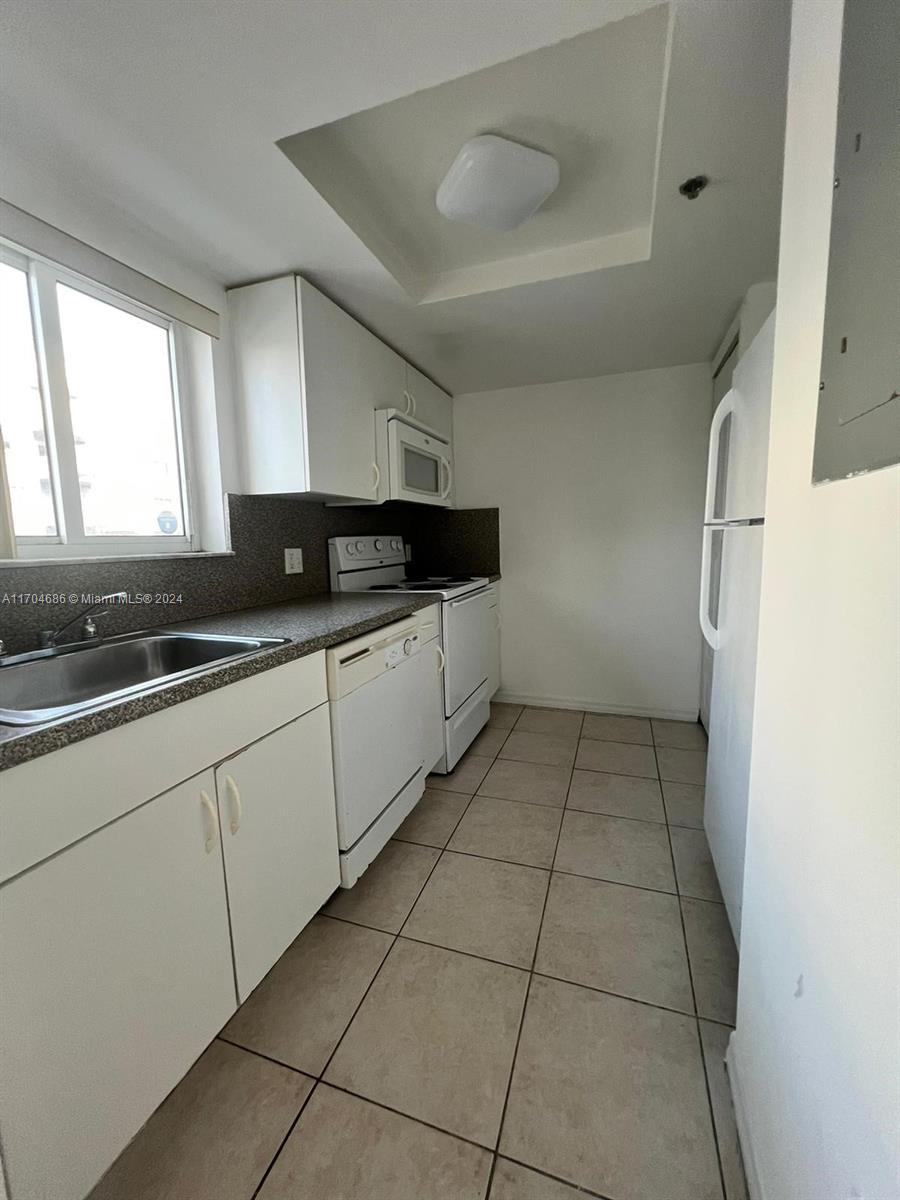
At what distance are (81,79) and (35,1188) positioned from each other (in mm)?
1972

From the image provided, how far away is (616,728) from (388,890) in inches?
69.5

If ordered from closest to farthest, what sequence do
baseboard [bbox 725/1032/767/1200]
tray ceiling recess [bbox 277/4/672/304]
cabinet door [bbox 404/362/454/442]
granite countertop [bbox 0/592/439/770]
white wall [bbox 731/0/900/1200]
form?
white wall [bbox 731/0/900/1200] → granite countertop [bbox 0/592/439/770] → baseboard [bbox 725/1032/767/1200] → tray ceiling recess [bbox 277/4/672/304] → cabinet door [bbox 404/362/454/442]

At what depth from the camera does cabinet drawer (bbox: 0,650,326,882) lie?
26.0 inches

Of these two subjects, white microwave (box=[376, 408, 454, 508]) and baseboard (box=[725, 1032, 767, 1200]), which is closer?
baseboard (box=[725, 1032, 767, 1200])

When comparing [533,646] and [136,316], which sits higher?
[136,316]

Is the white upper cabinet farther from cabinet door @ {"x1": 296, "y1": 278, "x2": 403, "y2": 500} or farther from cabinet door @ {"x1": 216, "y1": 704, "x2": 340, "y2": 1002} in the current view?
cabinet door @ {"x1": 216, "y1": 704, "x2": 340, "y2": 1002}

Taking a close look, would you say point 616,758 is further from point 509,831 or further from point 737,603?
point 737,603

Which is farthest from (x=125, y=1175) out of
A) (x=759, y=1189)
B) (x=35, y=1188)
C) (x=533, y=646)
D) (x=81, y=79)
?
(x=533, y=646)

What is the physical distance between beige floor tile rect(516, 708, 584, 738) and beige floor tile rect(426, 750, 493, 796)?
450 mm

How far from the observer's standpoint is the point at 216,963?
984 mm

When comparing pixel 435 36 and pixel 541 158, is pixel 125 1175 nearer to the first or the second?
pixel 435 36

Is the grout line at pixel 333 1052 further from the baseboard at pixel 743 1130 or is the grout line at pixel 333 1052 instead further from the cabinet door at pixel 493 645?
the cabinet door at pixel 493 645

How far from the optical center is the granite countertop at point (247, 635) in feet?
2.26

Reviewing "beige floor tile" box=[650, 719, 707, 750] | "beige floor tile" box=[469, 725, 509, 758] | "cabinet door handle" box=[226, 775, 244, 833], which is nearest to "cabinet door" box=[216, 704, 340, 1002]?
"cabinet door handle" box=[226, 775, 244, 833]
